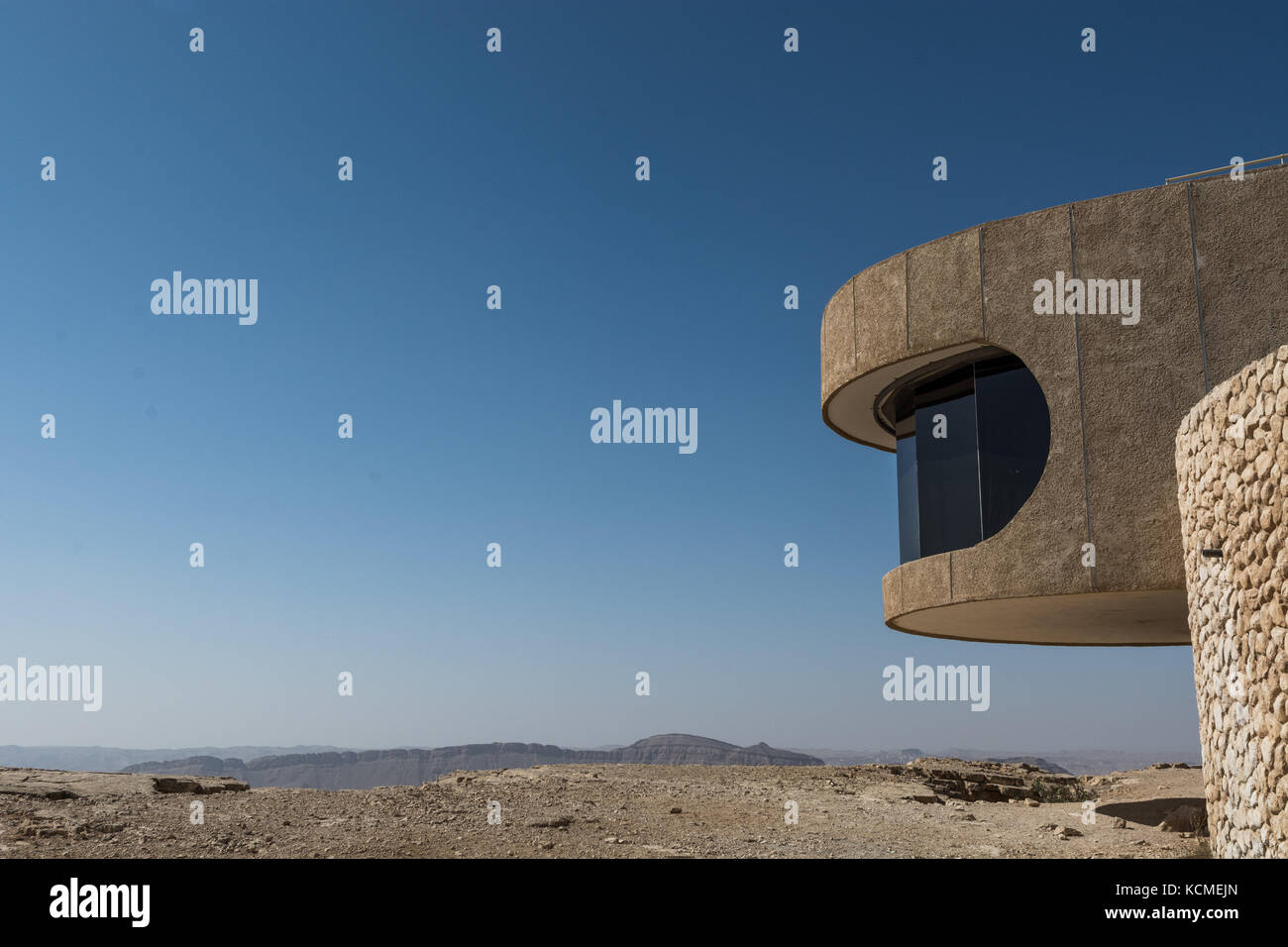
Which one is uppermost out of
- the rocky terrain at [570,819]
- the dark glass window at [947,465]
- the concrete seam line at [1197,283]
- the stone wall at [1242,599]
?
the concrete seam line at [1197,283]

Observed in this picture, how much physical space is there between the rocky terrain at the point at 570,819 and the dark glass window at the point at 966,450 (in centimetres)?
436

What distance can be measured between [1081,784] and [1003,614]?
12.7 meters

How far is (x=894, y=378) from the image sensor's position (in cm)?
1514

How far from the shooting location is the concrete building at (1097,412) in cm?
930

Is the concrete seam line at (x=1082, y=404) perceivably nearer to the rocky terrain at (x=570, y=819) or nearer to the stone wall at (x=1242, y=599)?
the stone wall at (x=1242, y=599)

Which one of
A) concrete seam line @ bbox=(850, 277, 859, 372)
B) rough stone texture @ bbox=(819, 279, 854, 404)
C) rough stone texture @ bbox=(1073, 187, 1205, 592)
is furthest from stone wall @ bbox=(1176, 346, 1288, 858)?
rough stone texture @ bbox=(819, 279, 854, 404)

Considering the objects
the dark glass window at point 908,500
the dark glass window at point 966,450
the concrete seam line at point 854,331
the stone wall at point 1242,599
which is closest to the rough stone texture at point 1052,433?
the dark glass window at point 966,450

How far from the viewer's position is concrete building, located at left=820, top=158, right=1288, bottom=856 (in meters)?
9.30

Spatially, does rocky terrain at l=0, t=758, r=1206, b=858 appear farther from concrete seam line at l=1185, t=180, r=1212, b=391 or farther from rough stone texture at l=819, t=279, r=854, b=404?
rough stone texture at l=819, t=279, r=854, b=404
